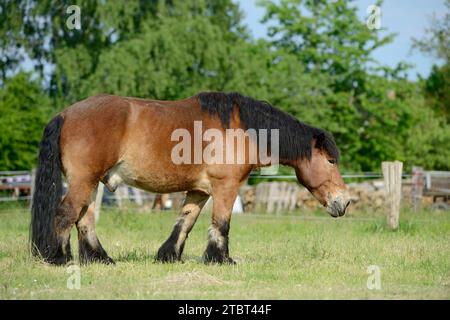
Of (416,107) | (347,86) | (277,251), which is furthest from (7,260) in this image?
(416,107)

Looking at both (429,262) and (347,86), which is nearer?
(429,262)

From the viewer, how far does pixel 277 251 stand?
33.5 ft

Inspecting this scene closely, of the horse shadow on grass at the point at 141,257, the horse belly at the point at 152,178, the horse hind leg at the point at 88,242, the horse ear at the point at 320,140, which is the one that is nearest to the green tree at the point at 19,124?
the horse shadow on grass at the point at 141,257

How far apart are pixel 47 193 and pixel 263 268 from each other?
8.69ft

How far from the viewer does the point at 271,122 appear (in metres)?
8.87

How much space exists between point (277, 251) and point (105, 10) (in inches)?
875

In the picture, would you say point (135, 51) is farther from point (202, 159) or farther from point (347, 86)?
point (202, 159)

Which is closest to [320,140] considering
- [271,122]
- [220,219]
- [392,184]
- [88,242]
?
[271,122]

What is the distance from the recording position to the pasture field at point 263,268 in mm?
6449

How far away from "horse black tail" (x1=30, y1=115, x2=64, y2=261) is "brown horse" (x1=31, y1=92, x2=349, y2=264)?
0.5 inches

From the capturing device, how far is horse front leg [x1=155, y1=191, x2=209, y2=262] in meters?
8.85

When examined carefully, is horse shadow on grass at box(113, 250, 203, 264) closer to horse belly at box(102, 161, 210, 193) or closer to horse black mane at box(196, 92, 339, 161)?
horse belly at box(102, 161, 210, 193)
